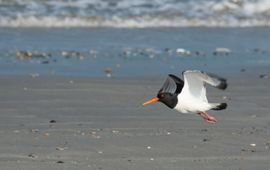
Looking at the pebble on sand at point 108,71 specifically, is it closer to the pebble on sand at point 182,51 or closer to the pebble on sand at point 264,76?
the pebble on sand at point 182,51

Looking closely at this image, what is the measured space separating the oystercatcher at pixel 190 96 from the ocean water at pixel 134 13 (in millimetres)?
8144

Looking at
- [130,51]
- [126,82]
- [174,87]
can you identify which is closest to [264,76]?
[126,82]

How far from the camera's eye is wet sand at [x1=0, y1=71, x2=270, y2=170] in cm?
682

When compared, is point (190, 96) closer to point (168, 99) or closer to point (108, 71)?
point (168, 99)

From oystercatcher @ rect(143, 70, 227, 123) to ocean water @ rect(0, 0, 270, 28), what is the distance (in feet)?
26.7

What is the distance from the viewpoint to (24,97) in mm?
9875

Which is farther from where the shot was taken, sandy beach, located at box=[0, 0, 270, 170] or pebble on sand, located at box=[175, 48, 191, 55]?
pebble on sand, located at box=[175, 48, 191, 55]

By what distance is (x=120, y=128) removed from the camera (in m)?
8.19

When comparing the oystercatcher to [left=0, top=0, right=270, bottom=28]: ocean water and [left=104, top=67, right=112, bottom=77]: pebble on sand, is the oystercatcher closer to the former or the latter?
[left=104, top=67, right=112, bottom=77]: pebble on sand

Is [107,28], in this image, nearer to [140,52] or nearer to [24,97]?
[140,52]

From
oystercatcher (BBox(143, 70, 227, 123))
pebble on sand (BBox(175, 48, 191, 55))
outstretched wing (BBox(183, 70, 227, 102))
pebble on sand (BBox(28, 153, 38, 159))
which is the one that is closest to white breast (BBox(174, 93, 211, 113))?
oystercatcher (BBox(143, 70, 227, 123))

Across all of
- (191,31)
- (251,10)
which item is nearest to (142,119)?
(191,31)

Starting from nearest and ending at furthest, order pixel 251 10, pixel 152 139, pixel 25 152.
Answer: pixel 25 152
pixel 152 139
pixel 251 10

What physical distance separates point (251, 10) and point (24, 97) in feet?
29.6
